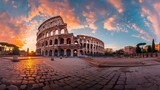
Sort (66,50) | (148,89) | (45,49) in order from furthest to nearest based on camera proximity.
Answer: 1. (45,49)
2. (66,50)
3. (148,89)

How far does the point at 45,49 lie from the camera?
43.9 meters

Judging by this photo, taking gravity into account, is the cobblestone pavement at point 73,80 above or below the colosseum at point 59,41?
below

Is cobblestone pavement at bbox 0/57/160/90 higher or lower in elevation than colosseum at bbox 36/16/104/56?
lower

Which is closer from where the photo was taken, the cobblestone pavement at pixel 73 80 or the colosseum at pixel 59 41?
the cobblestone pavement at pixel 73 80

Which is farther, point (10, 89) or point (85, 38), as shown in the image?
point (85, 38)

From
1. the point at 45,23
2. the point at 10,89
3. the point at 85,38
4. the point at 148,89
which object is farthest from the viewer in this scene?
the point at 85,38

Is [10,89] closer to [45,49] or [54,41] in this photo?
[54,41]

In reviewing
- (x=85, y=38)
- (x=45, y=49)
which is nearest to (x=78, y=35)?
(x=85, y=38)

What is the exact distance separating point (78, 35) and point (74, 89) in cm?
4944

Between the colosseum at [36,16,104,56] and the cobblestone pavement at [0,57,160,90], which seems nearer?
the cobblestone pavement at [0,57,160,90]

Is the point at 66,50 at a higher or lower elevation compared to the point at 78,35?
→ lower

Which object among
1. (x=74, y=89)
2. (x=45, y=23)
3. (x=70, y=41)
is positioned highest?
(x=45, y=23)

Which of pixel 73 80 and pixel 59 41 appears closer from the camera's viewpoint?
pixel 73 80

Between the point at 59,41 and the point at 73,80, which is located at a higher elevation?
the point at 59,41
